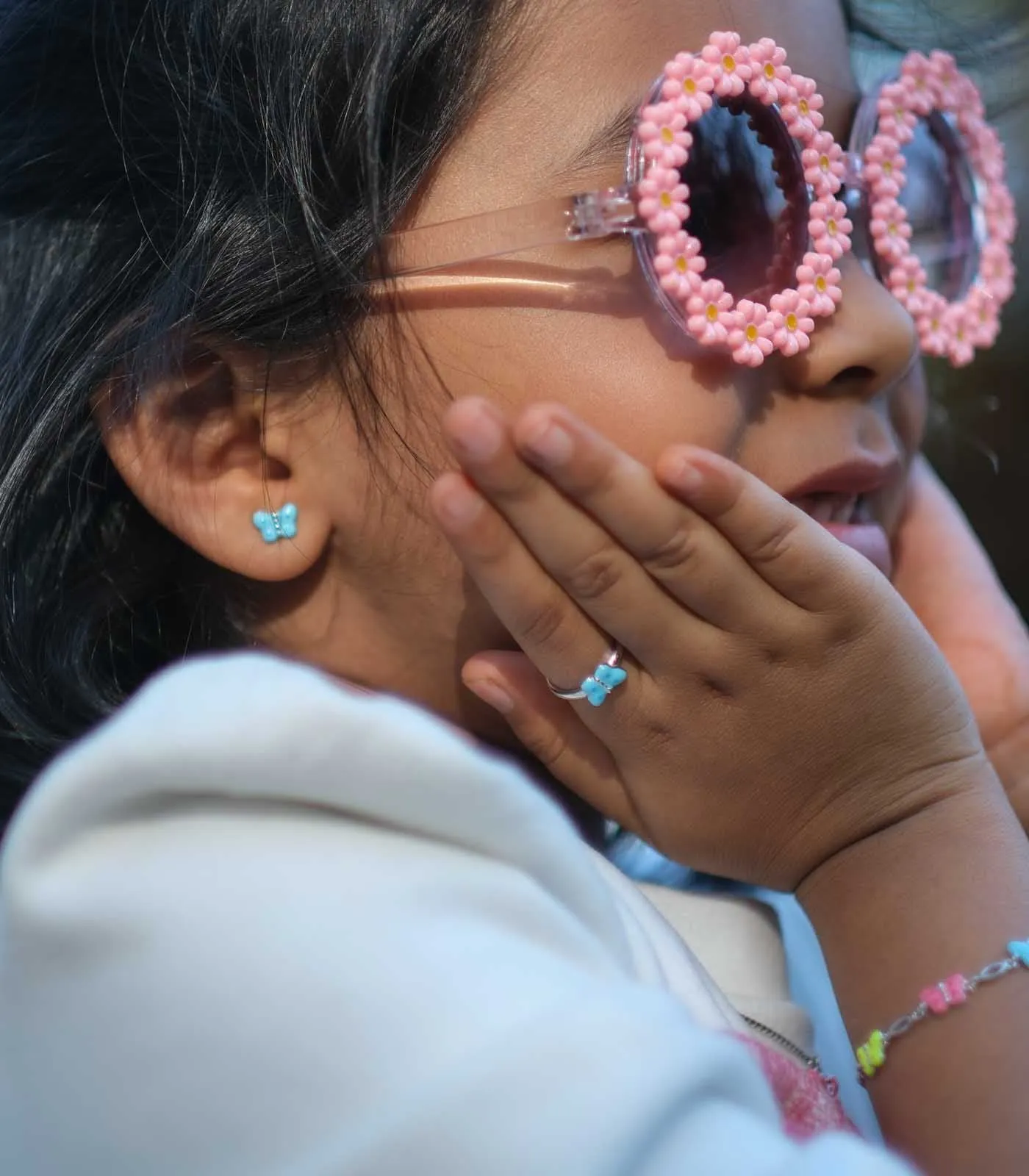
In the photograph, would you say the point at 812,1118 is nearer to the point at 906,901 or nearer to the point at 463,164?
the point at 906,901

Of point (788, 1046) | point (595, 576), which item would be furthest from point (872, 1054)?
point (595, 576)

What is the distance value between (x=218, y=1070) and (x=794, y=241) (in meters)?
0.88

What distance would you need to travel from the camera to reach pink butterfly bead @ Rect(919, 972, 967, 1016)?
3.40ft

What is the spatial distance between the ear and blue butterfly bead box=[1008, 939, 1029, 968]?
2.39 ft

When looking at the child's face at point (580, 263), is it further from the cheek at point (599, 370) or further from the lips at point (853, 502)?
the lips at point (853, 502)

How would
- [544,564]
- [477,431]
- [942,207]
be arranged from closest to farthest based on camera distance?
[477,431]
[544,564]
[942,207]

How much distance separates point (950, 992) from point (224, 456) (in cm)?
83

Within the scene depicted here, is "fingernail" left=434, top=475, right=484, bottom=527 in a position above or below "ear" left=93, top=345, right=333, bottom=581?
above

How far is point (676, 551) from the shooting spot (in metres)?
1.03

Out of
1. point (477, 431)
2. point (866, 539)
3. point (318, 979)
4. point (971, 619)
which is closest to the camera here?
point (318, 979)

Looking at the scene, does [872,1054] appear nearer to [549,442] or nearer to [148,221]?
[549,442]

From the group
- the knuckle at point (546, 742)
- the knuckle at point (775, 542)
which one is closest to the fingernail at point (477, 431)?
the knuckle at point (775, 542)

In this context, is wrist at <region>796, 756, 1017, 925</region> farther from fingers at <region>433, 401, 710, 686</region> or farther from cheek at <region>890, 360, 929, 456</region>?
cheek at <region>890, 360, 929, 456</region>

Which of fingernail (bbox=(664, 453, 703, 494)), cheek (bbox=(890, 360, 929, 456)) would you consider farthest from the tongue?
fingernail (bbox=(664, 453, 703, 494))
